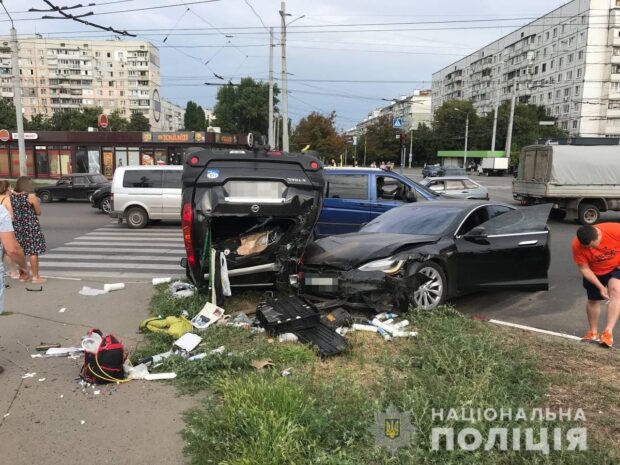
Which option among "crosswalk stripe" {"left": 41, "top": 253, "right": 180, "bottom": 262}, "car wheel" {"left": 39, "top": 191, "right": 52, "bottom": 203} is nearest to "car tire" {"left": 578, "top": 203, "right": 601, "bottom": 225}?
"crosswalk stripe" {"left": 41, "top": 253, "right": 180, "bottom": 262}

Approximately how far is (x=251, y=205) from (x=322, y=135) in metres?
59.0

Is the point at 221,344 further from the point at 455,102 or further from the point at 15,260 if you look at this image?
the point at 455,102

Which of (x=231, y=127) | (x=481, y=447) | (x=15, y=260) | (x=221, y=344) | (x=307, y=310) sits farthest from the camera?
(x=231, y=127)

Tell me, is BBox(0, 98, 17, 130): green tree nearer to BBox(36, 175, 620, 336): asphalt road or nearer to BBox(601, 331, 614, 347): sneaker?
BBox(36, 175, 620, 336): asphalt road

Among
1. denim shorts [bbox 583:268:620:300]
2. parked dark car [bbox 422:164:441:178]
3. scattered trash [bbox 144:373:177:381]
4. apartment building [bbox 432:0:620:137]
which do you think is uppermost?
apartment building [bbox 432:0:620:137]

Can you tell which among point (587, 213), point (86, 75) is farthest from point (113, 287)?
point (86, 75)

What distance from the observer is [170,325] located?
554 centimetres

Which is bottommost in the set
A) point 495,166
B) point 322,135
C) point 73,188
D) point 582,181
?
point 73,188

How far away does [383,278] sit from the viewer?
576 cm

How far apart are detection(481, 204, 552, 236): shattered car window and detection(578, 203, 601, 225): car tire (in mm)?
10932

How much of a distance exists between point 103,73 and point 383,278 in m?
140

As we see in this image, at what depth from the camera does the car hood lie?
242 inches

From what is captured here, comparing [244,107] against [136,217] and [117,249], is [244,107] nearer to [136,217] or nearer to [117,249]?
[136,217]

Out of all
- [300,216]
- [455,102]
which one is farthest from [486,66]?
[300,216]
